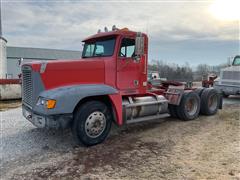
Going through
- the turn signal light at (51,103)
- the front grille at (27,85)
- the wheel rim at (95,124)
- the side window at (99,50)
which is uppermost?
the side window at (99,50)

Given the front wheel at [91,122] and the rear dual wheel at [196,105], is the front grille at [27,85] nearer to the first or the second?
the front wheel at [91,122]

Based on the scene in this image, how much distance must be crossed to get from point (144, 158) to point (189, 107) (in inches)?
159

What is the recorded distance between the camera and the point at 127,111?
20.7ft

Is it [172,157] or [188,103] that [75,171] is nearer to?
[172,157]

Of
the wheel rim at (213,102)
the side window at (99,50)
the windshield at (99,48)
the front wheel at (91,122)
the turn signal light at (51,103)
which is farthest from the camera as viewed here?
the wheel rim at (213,102)

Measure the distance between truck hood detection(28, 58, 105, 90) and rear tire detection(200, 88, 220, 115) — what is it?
4.40 metres

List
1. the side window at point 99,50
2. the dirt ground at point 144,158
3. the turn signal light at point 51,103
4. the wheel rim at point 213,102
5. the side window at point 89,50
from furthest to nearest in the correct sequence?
the wheel rim at point 213,102, the side window at point 89,50, the side window at point 99,50, the turn signal light at point 51,103, the dirt ground at point 144,158

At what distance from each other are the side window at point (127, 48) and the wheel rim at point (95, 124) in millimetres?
1628

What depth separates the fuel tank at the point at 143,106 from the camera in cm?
636

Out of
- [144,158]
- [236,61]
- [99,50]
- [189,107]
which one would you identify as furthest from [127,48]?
[236,61]

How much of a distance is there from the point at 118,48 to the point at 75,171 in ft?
10.2

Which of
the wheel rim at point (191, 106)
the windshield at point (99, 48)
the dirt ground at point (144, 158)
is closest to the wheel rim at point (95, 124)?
the dirt ground at point (144, 158)

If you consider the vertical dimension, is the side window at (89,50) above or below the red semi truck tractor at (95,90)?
above

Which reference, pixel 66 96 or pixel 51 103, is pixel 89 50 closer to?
pixel 66 96
